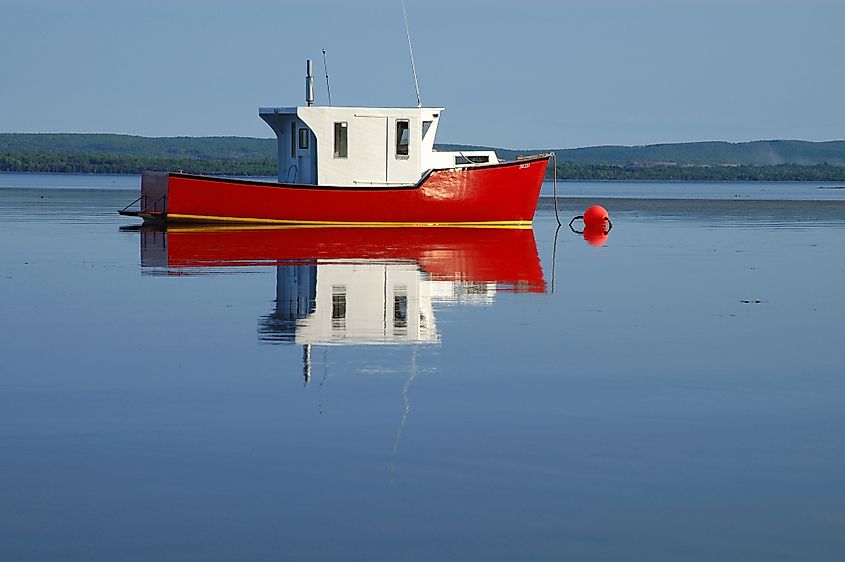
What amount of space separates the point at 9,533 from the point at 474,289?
10819mm

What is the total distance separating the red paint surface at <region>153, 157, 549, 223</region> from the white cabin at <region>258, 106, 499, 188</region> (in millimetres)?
461

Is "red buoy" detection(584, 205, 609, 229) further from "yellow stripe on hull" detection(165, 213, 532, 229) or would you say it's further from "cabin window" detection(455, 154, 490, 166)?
"yellow stripe on hull" detection(165, 213, 532, 229)

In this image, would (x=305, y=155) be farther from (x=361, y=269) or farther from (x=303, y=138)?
(x=361, y=269)

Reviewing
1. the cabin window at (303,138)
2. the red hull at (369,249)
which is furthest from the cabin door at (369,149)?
the cabin window at (303,138)

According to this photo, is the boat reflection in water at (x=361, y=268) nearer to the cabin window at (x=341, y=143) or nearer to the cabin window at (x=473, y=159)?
the cabin window at (x=341, y=143)

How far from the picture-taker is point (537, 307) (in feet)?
47.6

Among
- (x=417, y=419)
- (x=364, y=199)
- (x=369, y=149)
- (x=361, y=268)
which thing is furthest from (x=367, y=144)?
(x=417, y=419)

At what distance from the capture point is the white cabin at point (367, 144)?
2994 centimetres

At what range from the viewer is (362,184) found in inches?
1193

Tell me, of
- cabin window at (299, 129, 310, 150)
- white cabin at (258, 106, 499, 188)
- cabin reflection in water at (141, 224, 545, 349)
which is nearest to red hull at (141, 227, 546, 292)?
cabin reflection in water at (141, 224, 545, 349)

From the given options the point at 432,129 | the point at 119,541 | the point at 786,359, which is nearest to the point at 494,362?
the point at 786,359

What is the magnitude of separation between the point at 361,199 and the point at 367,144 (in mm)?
1110

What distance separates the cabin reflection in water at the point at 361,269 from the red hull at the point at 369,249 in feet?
0.05

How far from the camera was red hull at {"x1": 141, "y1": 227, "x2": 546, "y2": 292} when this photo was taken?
1923 cm
